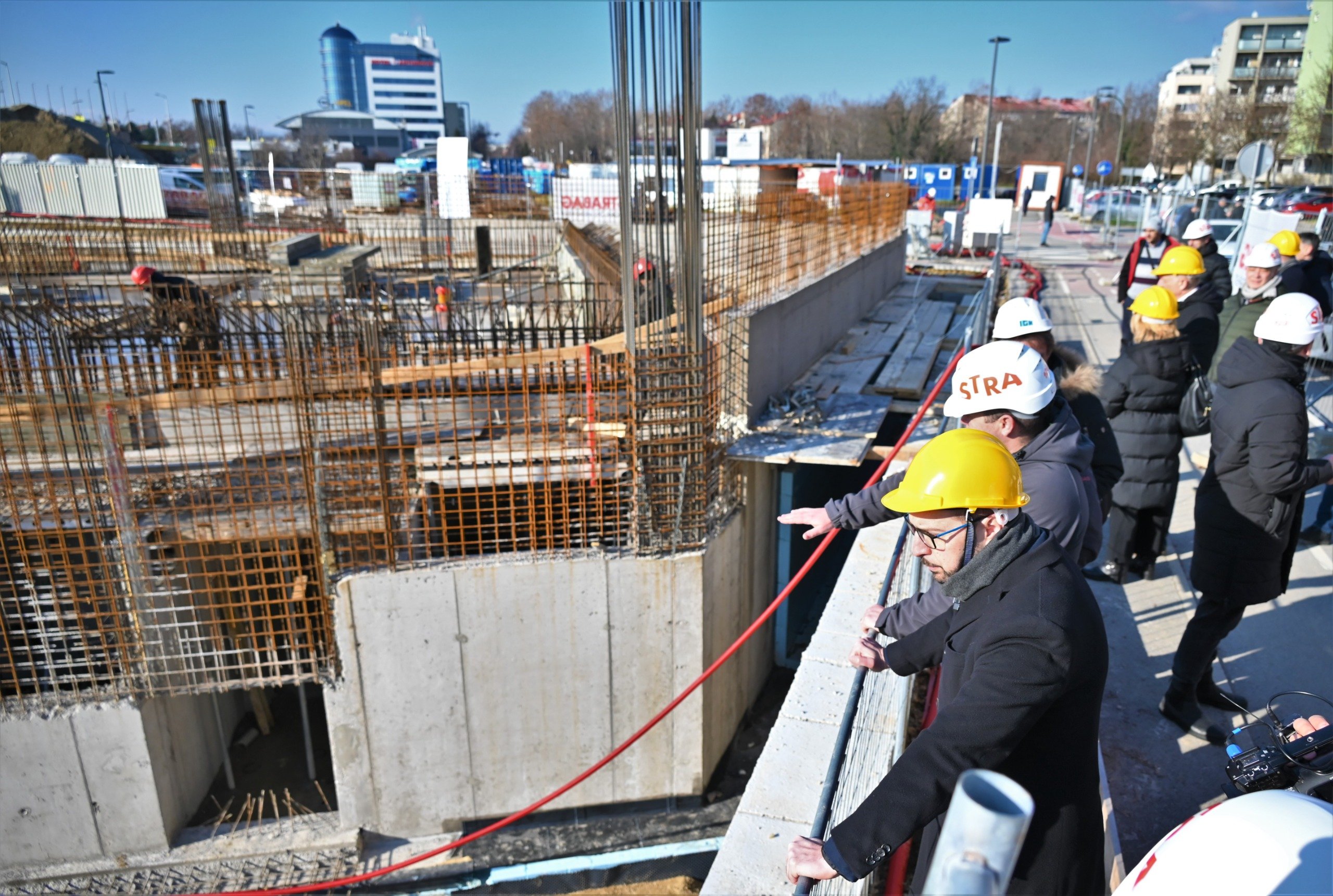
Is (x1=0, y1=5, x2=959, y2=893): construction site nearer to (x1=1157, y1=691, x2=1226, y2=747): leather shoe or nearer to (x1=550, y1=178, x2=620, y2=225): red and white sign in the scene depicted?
(x1=1157, y1=691, x2=1226, y2=747): leather shoe

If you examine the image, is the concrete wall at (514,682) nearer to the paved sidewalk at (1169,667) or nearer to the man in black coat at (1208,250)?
the paved sidewalk at (1169,667)

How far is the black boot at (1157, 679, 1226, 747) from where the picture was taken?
11.9 ft

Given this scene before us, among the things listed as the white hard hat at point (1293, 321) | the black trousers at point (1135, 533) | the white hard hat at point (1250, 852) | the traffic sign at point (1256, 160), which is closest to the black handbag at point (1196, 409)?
the black trousers at point (1135, 533)

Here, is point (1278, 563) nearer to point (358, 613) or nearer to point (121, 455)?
point (358, 613)

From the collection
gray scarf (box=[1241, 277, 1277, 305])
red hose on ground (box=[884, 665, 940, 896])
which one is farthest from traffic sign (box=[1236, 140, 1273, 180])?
red hose on ground (box=[884, 665, 940, 896])

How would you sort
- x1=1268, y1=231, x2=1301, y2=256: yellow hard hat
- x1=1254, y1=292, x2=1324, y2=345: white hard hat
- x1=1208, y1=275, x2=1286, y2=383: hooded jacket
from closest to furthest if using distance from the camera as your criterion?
x1=1254, y1=292, x2=1324, y2=345: white hard hat → x1=1208, y1=275, x2=1286, y2=383: hooded jacket → x1=1268, y1=231, x2=1301, y2=256: yellow hard hat

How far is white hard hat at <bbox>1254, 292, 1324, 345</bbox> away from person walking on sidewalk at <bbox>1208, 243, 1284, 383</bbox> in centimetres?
97

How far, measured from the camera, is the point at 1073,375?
138 inches

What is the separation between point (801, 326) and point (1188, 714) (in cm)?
609

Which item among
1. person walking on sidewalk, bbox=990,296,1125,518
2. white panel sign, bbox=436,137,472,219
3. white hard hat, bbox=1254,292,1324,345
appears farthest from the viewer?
white panel sign, bbox=436,137,472,219

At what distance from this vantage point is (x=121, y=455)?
6.03m

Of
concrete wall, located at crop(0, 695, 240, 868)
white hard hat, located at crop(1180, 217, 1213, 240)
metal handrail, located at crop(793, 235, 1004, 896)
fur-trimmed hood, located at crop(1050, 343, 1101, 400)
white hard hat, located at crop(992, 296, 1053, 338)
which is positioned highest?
white hard hat, located at crop(1180, 217, 1213, 240)

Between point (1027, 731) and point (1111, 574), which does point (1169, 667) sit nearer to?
point (1111, 574)

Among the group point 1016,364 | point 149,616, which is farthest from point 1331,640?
point 149,616
